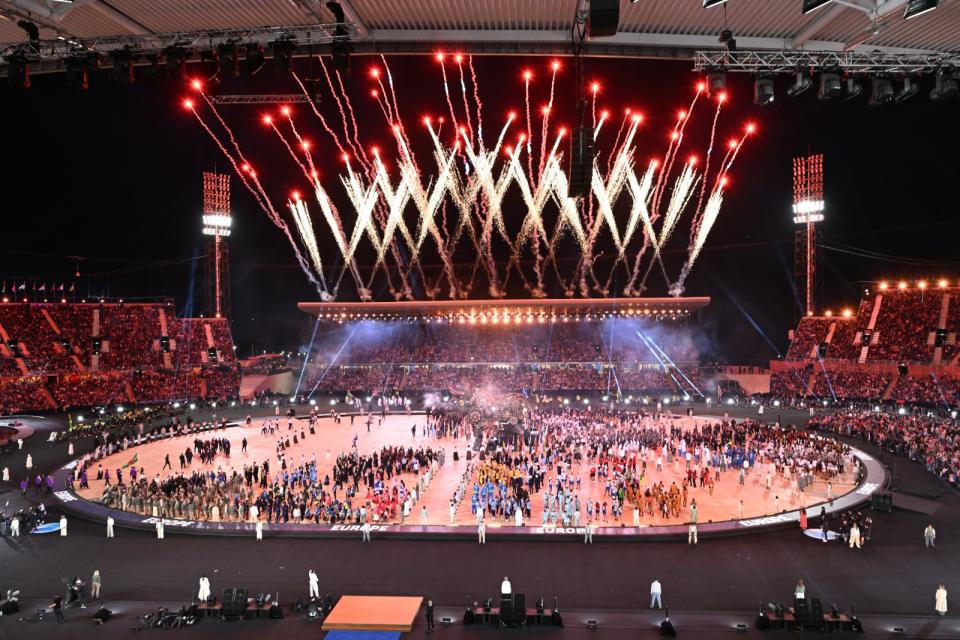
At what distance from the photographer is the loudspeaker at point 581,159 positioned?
1020 centimetres

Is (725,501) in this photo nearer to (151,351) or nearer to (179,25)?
(179,25)

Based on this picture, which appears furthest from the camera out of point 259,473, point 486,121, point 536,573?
point 486,121

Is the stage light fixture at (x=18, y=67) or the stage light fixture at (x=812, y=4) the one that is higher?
the stage light fixture at (x=18, y=67)

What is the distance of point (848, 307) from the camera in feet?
158

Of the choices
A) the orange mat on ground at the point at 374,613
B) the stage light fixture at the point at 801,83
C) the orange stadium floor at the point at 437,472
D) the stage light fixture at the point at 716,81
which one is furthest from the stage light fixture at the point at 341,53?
the orange stadium floor at the point at 437,472

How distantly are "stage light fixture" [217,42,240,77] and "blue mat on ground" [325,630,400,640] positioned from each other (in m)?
10.0

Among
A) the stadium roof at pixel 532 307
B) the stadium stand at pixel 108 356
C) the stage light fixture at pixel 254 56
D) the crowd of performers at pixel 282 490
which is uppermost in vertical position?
the stage light fixture at pixel 254 56

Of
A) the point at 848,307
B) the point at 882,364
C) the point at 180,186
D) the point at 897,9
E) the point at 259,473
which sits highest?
the point at 180,186

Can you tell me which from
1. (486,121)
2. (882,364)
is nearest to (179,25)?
(486,121)

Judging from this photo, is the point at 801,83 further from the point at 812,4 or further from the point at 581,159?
the point at 581,159

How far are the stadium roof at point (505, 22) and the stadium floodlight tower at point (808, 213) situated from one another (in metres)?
37.5

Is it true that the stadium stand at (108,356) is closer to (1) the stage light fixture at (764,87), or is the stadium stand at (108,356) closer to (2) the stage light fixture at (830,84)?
(1) the stage light fixture at (764,87)

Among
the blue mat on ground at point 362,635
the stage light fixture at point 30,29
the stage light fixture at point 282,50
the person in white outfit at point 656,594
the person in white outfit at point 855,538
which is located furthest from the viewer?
the person in white outfit at point 855,538

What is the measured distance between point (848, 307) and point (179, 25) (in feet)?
168
